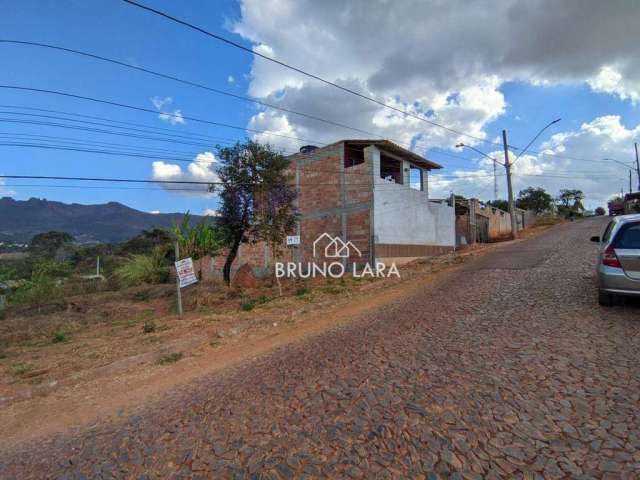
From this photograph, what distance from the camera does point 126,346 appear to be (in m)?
6.64

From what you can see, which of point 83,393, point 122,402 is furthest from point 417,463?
point 83,393

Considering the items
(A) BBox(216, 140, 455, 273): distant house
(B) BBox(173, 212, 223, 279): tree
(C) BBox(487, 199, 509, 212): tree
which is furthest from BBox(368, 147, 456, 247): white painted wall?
(C) BBox(487, 199, 509, 212): tree

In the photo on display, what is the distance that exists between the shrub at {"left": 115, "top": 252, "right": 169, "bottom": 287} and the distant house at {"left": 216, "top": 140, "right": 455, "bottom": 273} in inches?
143

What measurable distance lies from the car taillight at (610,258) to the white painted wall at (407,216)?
36.7 ft

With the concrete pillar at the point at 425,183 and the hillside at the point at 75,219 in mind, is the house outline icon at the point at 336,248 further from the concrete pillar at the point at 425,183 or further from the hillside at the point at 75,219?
the hillside at the point at 75,219

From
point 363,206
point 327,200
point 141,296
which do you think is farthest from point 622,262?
point 141,296

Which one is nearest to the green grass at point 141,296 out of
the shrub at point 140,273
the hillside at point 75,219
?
the shrub at point 140,273

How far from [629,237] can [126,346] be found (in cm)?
876

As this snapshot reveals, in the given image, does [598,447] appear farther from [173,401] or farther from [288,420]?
[173,401]

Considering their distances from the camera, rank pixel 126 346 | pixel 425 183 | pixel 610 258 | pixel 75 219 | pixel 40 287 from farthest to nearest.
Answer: pixel 75 219, pixel 425 183, pixel 40 287, pixel 126 346, pixel 610 258

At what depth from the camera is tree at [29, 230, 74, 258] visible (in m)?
42.8

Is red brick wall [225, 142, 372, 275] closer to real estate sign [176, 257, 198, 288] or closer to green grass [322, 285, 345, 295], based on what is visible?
green grass [322, 285, 345, 295]

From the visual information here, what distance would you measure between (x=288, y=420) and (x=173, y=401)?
1.69 metres

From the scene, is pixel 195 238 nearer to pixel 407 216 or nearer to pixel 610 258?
pixel 407 216
